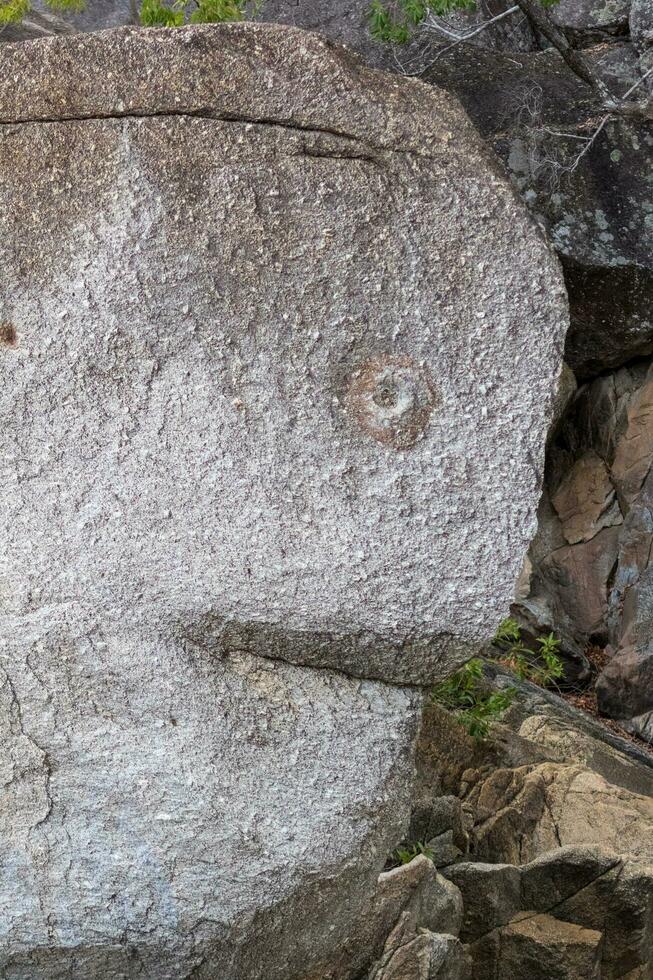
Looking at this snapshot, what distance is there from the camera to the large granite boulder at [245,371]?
176cm

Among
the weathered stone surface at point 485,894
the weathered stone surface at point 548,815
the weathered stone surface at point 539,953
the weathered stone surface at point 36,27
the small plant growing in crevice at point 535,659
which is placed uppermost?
the weathered stone surface at point 36,27

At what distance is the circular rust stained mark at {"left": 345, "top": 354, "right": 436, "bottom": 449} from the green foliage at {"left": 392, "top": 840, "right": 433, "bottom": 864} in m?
1.29

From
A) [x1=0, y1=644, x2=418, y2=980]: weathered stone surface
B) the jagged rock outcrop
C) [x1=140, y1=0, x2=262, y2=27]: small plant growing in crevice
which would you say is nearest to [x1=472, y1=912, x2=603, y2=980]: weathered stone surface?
the jagged rock outcrop

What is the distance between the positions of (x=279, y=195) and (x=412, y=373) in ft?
1.24

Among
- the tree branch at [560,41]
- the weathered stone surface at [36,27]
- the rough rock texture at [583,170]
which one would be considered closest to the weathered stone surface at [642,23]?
the tree branch at [560,41]

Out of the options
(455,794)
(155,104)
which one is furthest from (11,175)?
(455,794)

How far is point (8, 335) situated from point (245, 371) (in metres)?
0.42

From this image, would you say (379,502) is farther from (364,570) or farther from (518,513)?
(518,513)

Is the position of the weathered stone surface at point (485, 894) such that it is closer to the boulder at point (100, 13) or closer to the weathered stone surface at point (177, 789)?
the weathered stone surface at point (177, 789)

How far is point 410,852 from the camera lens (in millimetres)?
2691

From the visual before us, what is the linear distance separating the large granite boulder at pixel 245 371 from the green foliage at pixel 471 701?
1.48 m

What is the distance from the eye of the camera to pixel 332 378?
1779 millimetres

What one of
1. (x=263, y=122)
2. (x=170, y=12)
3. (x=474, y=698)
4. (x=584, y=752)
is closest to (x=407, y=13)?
(x=170, y=12)

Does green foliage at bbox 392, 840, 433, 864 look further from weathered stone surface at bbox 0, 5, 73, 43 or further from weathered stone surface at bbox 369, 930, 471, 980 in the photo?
weathered stone surface at bbox 0, 5, 73, 43
